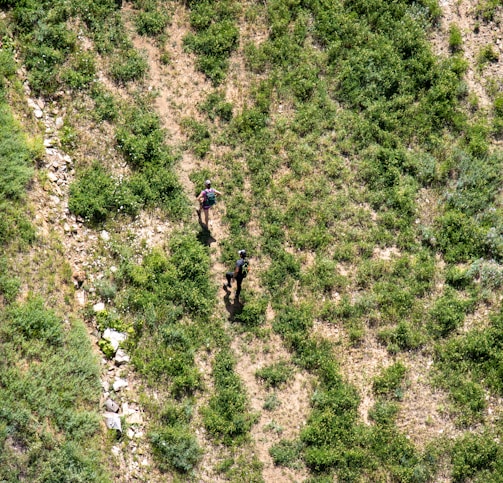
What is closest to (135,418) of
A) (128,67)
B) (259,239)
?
(259,239)

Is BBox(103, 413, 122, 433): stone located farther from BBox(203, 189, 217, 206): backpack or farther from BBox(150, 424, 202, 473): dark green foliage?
BBox(203, 189, 217, 206): backpack

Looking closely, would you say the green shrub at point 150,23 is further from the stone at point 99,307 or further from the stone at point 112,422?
the stone at point 112,422

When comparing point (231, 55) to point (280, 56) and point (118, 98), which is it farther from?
point (118, 98)

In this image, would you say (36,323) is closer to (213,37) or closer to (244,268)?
(244,268)

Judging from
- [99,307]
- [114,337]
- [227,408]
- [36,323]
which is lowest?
[227,408]

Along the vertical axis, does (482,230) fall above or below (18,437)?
above

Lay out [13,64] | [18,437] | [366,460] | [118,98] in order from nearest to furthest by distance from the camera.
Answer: [18,437], [366,460], [13,64], [118,98]

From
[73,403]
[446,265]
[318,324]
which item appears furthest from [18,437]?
[446,265]

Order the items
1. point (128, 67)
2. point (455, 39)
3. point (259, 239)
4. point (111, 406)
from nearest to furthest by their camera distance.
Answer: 1. point (111, 406)
2. point (259, 239)
3. point (128, 67)
4. point (455, 39)
